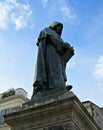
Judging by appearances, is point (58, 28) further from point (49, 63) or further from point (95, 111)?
point (95, 111)

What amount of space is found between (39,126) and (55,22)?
135 inches

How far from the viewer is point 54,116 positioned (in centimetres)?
667

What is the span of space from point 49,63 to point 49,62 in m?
0.03

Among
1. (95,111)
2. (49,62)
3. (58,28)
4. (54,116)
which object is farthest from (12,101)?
(54,116)

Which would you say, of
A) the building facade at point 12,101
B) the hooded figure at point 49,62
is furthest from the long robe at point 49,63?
the building facade at point 12,101

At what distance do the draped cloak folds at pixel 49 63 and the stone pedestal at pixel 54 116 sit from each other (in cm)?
82

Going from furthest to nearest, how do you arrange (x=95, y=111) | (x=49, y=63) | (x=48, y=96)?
(x=95, y=111) → (x=49, y=63) → (x=48, y=96)

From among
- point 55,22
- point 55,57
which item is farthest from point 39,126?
point 55,22

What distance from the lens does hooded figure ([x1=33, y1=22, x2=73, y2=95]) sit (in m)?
7.70

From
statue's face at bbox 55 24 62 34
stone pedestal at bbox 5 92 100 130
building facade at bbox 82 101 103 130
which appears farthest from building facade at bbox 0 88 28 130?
stone pedestal at bbox 5 92 100 130

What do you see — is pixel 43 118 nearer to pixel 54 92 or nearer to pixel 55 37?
pixel 54 92

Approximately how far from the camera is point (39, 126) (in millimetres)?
6719

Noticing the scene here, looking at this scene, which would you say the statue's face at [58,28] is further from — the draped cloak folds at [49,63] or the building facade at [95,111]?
the building facade at [95,111]

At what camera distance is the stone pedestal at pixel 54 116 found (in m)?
6.52
